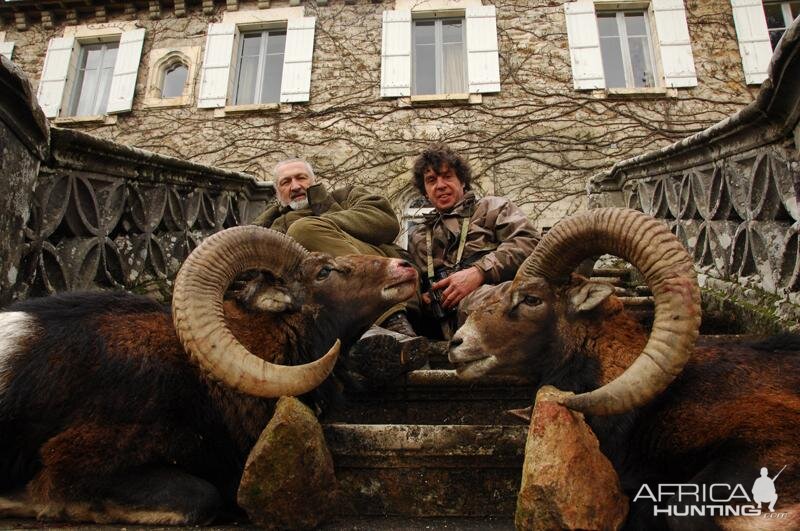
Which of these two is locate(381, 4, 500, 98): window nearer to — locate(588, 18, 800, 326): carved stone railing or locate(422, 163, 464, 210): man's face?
locate(588, 18, 800, 326): carved stone railing

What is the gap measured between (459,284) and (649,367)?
5.77ft

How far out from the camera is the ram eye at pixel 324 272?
9.25ft

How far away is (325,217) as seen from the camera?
11.8 ft

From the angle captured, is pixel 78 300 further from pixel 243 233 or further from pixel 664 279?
pixel 664 279

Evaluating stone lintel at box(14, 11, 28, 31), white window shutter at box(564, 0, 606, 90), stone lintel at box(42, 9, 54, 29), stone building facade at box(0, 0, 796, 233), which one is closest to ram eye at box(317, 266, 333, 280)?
stone building facade at box(0, 0, 796, 233)

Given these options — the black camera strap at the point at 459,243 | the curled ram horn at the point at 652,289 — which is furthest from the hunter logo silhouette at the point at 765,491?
the black camera strap at the point at 459,243

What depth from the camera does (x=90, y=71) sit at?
10703 mm

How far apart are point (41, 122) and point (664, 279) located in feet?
11.7

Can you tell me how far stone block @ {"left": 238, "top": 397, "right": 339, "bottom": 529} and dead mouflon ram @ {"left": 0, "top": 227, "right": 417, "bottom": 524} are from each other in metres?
0.20

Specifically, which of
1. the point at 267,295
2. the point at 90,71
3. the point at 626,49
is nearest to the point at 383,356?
the point at 267,295

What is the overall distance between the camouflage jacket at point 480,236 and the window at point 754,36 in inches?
298

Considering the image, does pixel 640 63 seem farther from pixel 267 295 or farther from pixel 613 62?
pixel 267 295

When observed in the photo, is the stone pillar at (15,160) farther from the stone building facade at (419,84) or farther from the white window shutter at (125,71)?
the white window shutter at (125,71)

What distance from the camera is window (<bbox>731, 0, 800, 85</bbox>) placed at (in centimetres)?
877
